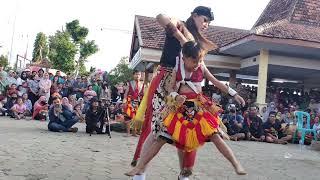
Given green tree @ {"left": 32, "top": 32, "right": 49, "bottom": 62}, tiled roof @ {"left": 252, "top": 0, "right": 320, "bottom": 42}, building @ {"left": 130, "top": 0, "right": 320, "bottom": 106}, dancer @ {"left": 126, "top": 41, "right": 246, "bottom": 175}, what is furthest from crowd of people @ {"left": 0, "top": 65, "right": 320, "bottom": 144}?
green tree @ {"left": 32, "top": 32, "right": 49, "bottom": 62}

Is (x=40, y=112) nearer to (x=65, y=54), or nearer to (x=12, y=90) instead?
(x=12, y=90)

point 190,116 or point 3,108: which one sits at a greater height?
point 190,116

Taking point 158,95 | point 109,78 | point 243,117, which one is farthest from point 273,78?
point 158,95

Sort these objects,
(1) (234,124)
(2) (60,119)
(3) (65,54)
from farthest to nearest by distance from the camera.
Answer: (3) (65,54)
(1) (234,124)
(2) (60,119)

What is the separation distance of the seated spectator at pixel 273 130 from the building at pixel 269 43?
3.33 meters

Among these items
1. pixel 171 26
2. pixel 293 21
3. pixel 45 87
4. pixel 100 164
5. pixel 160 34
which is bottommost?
pixel 100 164

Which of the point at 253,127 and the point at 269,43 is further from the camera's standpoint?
the point at 269,43

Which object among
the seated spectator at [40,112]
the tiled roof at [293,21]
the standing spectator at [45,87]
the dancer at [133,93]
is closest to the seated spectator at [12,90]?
the standing spectator at [45,87]

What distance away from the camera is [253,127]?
12.9 metres

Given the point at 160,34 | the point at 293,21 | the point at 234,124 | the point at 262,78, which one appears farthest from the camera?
the point at 160,34

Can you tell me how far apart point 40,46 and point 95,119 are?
177ft

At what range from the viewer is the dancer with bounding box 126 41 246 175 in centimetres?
389

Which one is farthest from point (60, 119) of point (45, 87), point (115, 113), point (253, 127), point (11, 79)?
point (11, 79)

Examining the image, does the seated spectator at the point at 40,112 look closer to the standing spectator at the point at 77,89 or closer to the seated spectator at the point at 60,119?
the standing spectator at the point at 77,89
